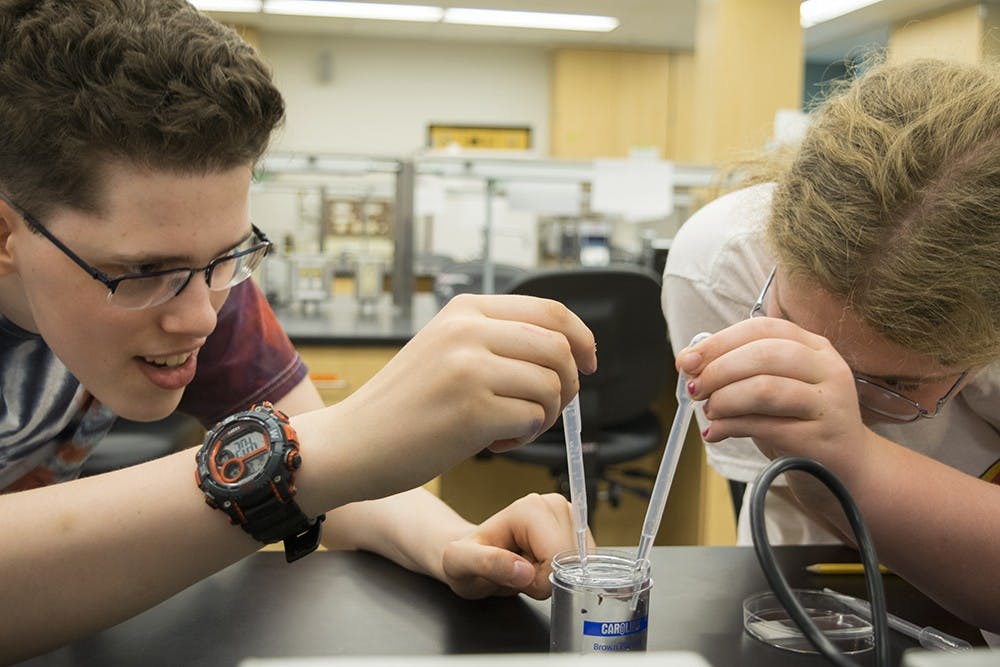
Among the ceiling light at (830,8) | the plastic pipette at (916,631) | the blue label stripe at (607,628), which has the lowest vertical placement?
the plastic pipette at (916,631)

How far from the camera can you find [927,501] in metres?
0.78

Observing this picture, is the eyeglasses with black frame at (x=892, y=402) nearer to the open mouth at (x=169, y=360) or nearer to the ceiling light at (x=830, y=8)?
the open mouth at (x=169, y=360)

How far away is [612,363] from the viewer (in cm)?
246

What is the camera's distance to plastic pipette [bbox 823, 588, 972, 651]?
2.32 ft

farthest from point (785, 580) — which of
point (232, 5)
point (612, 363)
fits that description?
point (232, 5)

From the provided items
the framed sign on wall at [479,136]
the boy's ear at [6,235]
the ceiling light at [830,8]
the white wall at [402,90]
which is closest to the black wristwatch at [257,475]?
the boy's ear at [6,235]

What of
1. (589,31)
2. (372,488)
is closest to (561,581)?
(372,488)

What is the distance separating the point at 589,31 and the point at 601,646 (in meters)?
7.72

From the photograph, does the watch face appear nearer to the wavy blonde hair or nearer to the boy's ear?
the boy's ear

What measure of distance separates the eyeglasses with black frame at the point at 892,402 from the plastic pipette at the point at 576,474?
1.16 ft

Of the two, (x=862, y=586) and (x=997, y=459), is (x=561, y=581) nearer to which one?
(x=862, y=586)

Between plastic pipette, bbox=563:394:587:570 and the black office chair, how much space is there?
1.65m

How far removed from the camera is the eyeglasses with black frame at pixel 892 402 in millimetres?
868

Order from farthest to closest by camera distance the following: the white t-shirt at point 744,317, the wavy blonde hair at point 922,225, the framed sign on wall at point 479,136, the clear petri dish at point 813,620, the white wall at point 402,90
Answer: the framed sign on wall at point 479,136, the white wall at point 402,90, the white t-shirt at point 744,317, the wavy blonde hair at point 922,225, the clear petri dish at point 813,620
